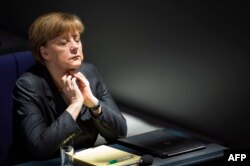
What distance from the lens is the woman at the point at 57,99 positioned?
3156mm

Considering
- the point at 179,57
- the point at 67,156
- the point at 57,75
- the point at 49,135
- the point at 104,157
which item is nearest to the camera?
the point at 67,156

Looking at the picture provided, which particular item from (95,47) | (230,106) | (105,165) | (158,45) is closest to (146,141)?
(105,165)

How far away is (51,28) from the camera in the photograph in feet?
10.7

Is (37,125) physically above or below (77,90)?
below

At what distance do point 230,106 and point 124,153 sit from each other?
0.98 meters

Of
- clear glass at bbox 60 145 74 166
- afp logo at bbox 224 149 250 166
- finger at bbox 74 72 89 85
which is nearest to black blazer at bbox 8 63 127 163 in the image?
finger at bbox 74 72 89 85

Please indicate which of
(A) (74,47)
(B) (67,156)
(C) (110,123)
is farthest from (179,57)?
(B) (67,156)

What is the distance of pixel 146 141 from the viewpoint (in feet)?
10.5

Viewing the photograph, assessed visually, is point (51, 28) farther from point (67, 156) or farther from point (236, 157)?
point (236, 157)

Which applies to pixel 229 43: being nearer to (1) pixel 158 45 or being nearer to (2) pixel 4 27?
(1) pixel 158 45

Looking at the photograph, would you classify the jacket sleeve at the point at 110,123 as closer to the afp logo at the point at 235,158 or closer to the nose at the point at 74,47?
the nose at the point at 74,47

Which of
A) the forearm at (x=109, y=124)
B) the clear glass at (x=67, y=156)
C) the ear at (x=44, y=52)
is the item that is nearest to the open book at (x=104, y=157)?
the clear glass at (x=67, y=156)

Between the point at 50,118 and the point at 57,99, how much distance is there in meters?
0.10

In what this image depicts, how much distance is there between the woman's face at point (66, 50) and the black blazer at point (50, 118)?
0.14 meters
